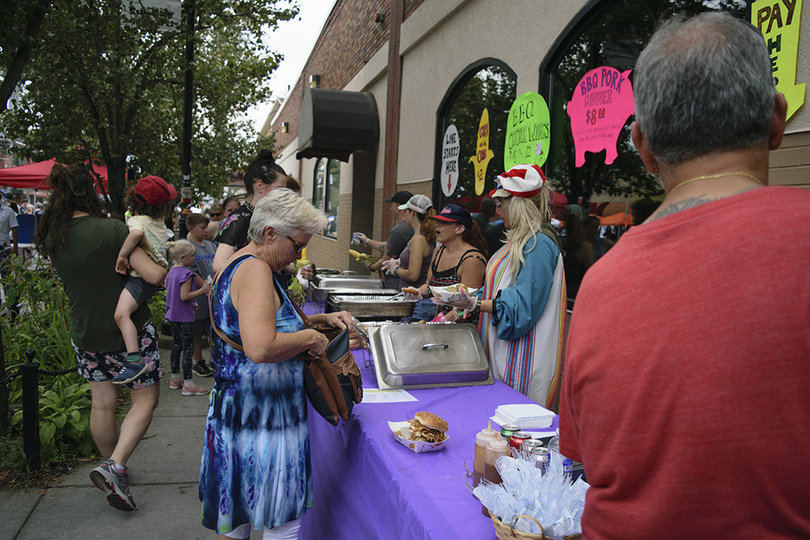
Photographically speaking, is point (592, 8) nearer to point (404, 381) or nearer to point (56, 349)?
point (404, 381)

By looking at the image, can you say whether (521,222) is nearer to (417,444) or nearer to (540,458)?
(417,444)

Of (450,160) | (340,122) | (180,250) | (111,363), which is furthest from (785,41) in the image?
(340,122)

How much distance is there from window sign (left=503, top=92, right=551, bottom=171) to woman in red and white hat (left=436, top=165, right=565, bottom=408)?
207cm

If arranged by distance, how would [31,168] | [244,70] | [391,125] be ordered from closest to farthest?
[391,125] → [244,70] → [31,168]

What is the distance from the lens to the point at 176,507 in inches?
138

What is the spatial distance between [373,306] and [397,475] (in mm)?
2047

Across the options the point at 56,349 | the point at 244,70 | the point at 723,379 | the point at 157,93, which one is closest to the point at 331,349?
the point at 723,379

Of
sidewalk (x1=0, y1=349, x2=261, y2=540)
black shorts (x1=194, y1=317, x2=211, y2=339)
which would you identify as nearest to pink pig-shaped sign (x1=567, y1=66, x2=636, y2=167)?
sidewalk (x1=0, y1=349, x2=261, y2=540)

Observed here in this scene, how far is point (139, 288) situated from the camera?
10.9 ft

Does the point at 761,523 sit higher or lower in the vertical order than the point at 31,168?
lower

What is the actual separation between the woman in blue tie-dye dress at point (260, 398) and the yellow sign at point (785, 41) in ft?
8.06

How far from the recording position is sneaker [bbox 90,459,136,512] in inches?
127

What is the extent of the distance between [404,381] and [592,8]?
3.40 meters

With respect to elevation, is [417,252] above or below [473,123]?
below
